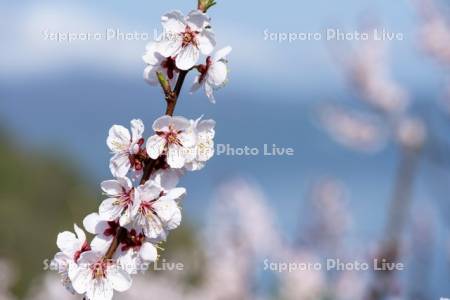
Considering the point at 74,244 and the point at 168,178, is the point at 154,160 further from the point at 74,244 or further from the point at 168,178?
the point at 74,244

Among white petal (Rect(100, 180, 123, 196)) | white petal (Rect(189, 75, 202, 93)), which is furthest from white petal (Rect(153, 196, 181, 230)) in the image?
white petal (Rect(189, 75, 202, 93))

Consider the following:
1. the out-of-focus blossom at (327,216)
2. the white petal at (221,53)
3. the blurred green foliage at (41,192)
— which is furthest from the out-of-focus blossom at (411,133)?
the blurred green foliage at (41,192)

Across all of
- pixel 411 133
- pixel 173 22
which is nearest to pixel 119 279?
pixel 173 22

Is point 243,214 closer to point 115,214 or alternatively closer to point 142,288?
point 142,288

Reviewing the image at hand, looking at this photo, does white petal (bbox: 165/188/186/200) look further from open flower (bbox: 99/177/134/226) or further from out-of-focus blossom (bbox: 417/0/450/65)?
out-of-focus blossom (bbox: 417/0/450/65)

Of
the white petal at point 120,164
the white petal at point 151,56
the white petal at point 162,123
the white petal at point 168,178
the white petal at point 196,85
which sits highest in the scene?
the white petal at point 151,56

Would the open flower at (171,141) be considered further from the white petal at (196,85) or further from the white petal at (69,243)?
the white petal at (69,243)

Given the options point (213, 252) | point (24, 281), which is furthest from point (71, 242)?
point (24, 281)
